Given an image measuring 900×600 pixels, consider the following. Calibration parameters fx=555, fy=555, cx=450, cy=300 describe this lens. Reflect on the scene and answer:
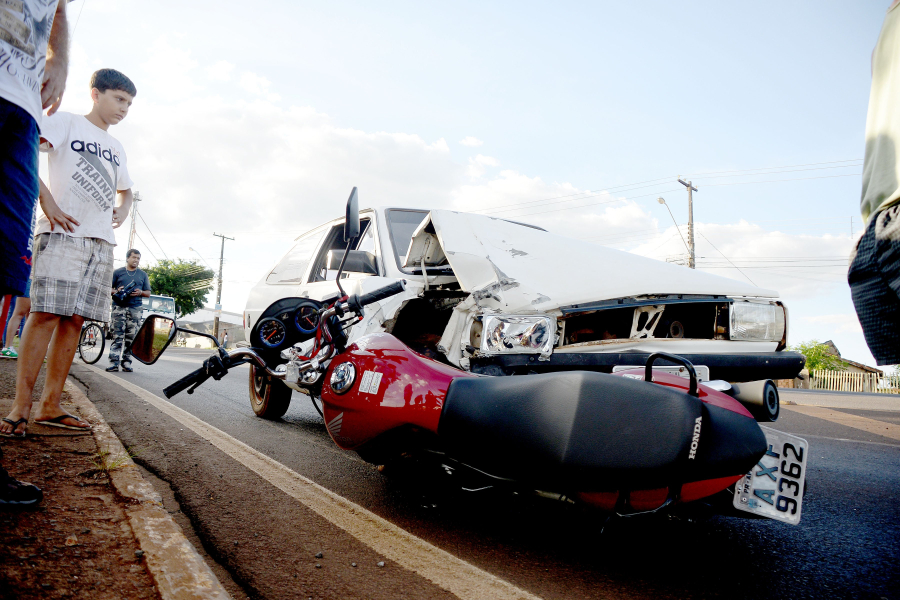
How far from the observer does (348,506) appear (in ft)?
7.89

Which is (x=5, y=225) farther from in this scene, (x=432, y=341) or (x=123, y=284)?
(x=123, y=284)

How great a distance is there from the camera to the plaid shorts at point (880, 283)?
127 centimetres

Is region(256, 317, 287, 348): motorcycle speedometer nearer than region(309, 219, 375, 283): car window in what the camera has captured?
Yes

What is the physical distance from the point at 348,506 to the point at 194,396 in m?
4.11

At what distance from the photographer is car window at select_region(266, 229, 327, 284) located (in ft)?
16.2

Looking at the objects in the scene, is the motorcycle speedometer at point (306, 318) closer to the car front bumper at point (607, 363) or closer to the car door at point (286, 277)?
the car front bumper at point (607, 363)

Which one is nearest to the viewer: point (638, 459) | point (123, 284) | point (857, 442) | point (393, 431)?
point (638, 459)

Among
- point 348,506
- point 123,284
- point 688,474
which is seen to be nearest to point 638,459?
point 688,474

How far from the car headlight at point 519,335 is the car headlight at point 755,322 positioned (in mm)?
1142

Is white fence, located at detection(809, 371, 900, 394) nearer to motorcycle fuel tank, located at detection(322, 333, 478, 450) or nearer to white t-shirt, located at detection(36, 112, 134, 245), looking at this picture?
motorcycle fuel tank, located at detection(322, 333, 478, 450)

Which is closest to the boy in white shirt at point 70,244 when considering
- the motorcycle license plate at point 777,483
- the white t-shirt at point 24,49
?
the white t-shirt at point 24,49

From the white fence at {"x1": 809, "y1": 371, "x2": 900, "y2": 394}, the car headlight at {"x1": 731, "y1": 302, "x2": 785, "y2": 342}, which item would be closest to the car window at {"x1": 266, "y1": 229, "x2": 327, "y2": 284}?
the car headlight at {"x1": 731, "y1": 302, "x2": 785, "y2": 342}

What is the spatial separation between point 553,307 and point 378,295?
798 mm

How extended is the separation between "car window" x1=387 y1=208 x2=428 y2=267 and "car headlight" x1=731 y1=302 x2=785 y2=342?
198 centimetres
